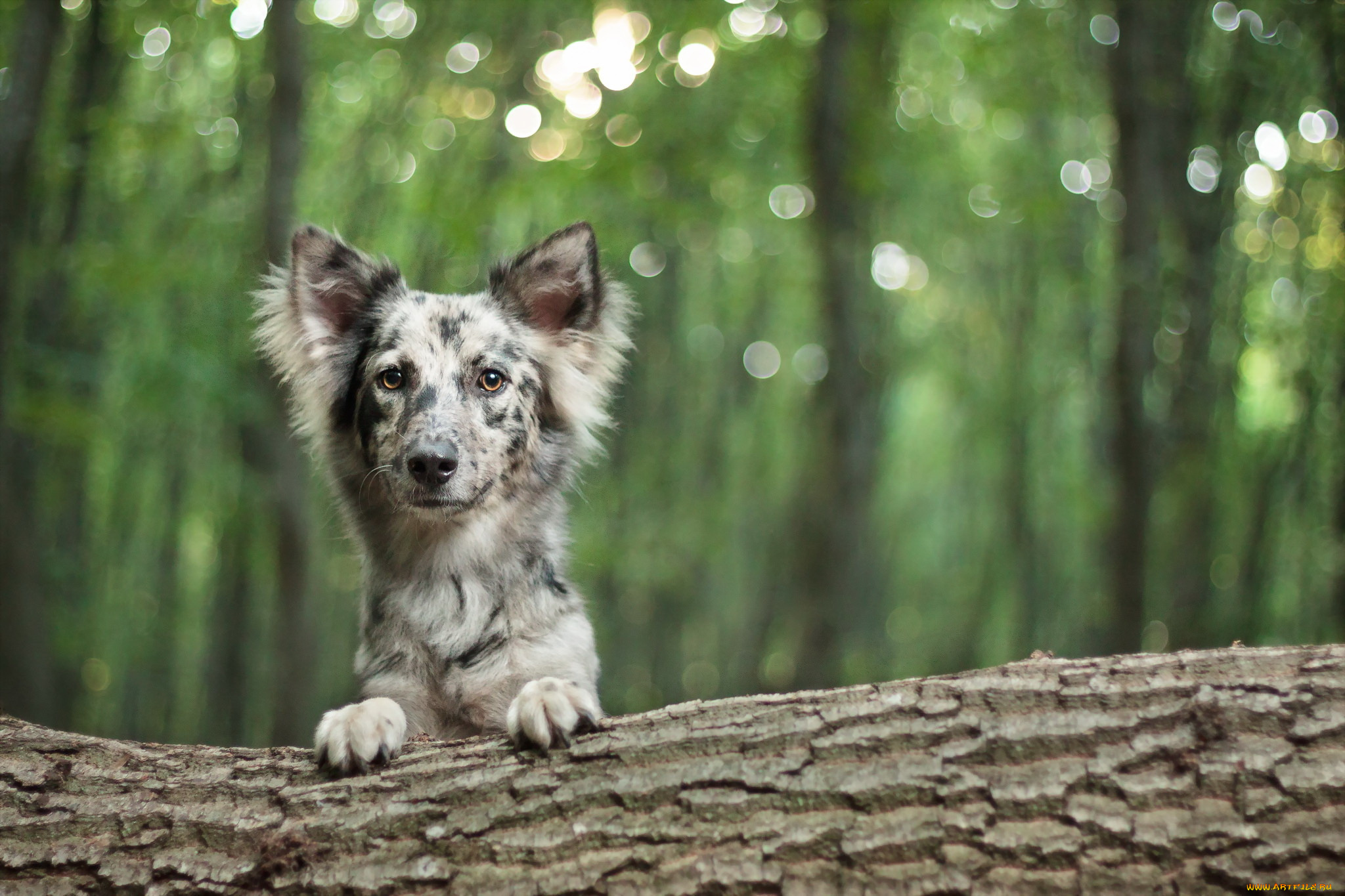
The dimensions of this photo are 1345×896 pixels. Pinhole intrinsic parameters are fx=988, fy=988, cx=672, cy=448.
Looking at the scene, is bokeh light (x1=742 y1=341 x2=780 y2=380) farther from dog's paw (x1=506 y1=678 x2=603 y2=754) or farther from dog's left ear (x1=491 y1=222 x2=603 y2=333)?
dog's paw (x1=506 y1=678 x2=603 y2=754)

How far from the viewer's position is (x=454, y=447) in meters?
4.14

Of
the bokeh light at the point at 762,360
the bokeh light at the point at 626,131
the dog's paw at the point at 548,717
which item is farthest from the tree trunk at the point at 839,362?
the bokeh light at the point at 762,360

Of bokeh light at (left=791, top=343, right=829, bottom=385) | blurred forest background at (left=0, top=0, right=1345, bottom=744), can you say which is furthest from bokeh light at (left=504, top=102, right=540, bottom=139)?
bokeh light at (left=791, top=343, right=829, bottom=385)

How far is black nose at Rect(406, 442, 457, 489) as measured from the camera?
4.04 meters

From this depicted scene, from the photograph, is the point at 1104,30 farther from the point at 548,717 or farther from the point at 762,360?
the point at 762,360

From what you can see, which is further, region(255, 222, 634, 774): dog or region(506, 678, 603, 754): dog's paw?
region(255, 222, 634, 774): dog

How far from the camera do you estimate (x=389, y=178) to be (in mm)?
13086

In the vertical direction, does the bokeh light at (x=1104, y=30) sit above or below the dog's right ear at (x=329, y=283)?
above

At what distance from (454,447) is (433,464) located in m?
0.13

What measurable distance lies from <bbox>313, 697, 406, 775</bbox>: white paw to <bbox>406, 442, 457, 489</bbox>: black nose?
1000 millimetres

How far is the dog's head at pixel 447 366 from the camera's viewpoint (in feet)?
14.1

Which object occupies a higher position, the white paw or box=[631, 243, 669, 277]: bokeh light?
box=[631, 243, 669, 277]: bokeh light

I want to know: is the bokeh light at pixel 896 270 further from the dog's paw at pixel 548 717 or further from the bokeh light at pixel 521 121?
the dog's paw at pixel 548 717

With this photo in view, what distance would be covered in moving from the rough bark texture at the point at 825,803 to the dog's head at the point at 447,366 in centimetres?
142
